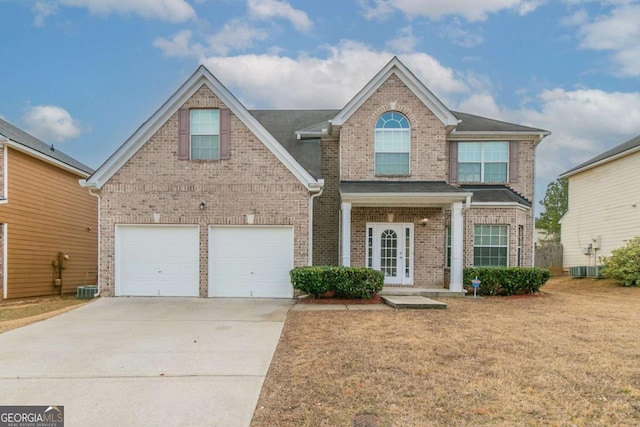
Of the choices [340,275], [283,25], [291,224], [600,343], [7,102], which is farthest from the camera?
[7,102]

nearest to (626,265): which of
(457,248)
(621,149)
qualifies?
(621,149)

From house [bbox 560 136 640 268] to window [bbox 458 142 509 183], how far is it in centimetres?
703

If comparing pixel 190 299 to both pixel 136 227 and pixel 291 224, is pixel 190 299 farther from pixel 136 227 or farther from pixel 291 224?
pixel 291 224

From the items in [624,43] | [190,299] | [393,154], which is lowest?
[190,299]

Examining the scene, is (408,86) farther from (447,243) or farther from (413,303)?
(413,303)

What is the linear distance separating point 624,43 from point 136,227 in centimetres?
1986

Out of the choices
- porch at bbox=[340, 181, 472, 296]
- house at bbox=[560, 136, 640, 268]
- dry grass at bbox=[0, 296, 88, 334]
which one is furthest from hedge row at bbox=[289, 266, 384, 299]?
house at bbox=[560, 136, 640, 268]

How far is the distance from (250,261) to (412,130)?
679 cm

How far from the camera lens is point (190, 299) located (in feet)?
38.7

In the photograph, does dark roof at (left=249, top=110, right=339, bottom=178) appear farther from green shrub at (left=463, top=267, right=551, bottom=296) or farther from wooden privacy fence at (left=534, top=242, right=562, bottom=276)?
wooden privacy fence at (left=534, top=242, right=562, bottom=276)

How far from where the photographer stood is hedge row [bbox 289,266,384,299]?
11.1m

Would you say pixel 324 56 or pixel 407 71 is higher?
pixel 324 56

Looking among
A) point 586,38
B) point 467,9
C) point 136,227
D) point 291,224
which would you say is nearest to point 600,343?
point 291,224

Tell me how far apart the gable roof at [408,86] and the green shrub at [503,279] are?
4.85 meters
